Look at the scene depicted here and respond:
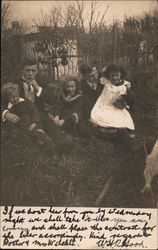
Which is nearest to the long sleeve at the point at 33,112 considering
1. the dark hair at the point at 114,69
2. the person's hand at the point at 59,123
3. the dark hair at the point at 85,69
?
the person's hand at the point at 59,123

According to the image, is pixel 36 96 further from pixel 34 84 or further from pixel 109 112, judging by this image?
pixel 109 112

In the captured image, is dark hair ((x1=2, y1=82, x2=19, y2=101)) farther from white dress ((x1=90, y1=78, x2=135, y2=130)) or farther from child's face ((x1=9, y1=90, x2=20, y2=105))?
white dress ((x1=90, y1=78, x2=135, y2=130))

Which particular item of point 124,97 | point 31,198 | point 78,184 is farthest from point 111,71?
point 31,198

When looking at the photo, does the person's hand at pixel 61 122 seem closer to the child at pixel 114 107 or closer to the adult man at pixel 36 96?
the adult man at pixel 36 96

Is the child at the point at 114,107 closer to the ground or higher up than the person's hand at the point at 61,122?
higher up

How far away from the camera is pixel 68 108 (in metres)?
1.63

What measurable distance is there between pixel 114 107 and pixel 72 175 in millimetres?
445

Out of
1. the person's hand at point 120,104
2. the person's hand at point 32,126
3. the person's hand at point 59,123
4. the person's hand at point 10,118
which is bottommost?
the person's hand at point 32,126

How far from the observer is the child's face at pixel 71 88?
162 centimetres

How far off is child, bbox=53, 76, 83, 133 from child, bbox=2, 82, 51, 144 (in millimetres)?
112

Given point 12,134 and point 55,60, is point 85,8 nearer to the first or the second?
point 55,60

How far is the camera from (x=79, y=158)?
1613mm

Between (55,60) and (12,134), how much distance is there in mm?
473

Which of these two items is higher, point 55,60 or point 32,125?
point 55,60
